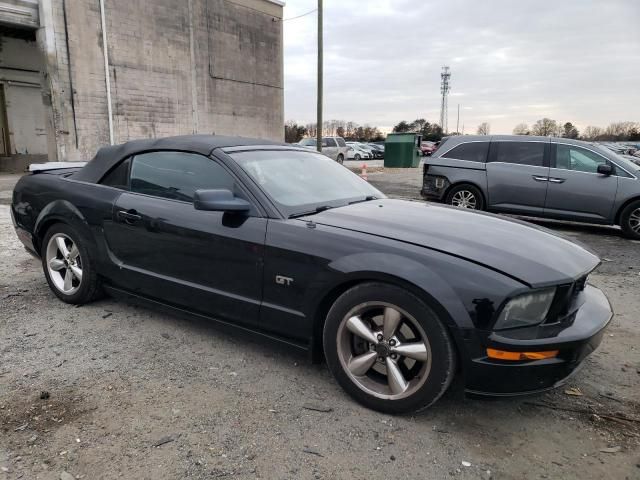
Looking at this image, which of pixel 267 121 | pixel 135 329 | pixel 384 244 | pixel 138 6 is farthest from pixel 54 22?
pixel 384 244

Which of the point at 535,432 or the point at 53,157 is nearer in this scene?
the point at 535,432

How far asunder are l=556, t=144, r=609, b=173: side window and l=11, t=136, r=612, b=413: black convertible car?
19.1ft

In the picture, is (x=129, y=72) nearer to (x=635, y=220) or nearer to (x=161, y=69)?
(x=161, y=69)

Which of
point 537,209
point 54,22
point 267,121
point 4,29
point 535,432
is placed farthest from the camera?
point 267,121

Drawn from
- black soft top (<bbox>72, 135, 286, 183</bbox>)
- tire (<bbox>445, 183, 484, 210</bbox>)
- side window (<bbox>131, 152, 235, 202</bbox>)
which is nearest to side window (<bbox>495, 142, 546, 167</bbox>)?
tire (<bbox>445, 183, 484, 210</bbox>)

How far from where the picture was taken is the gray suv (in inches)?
309

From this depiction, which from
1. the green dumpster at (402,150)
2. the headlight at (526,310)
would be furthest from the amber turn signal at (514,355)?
the green dumpster at (402,150)

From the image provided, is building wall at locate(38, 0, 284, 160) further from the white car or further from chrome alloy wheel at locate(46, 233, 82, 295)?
the white car

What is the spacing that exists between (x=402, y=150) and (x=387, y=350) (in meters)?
24.5

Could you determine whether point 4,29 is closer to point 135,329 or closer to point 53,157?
point 53,157

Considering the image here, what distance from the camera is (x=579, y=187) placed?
315 inches

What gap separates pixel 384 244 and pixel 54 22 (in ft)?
56.0

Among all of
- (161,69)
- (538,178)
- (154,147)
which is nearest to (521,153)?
(538,178)

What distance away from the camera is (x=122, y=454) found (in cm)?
221
